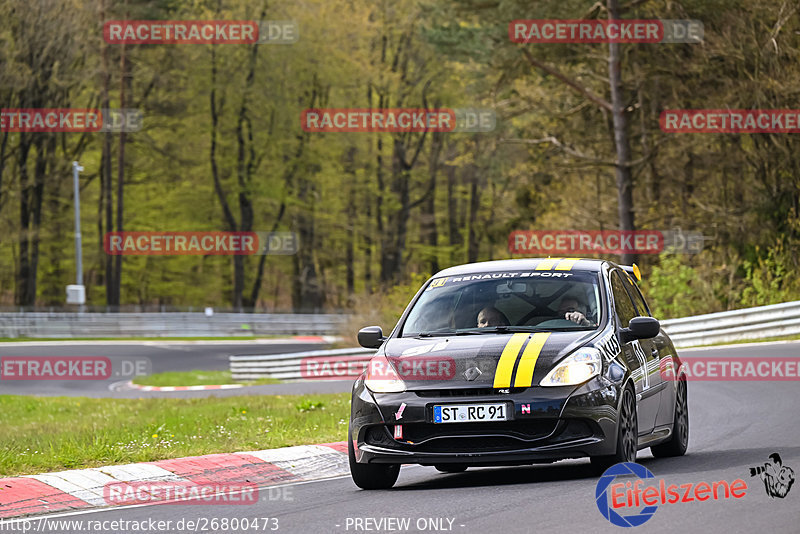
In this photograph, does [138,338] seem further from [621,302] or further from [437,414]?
[437,414]

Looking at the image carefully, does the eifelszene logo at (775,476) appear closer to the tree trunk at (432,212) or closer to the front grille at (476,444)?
the front grille at (476,444)

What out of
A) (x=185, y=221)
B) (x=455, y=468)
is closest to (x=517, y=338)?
(x=455, y=468)

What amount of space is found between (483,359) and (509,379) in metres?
0.26

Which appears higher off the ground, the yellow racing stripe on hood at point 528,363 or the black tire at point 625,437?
the yellow racing stripe on hood at point 528,363

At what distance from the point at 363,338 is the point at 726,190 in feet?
97.3

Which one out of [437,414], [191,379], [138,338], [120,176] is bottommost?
[191,379]

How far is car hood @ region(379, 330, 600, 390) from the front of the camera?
8570 millimetres

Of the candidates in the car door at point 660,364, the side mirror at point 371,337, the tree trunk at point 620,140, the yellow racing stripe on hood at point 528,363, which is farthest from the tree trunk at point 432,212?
the yellow racing stripe on hood at point 528,363

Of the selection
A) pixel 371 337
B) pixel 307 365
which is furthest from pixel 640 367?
pixel 307 365

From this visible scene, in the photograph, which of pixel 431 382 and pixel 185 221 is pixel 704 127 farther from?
pixel 185 221

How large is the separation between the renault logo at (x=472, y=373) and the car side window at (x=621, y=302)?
5.91ft

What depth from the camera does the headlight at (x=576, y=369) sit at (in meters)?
8.60

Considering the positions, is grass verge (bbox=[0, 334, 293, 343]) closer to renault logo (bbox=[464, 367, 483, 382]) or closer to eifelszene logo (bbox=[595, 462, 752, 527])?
renault logo (bbox=[464, 367, 483, 382])

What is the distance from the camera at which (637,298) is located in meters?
11.3
